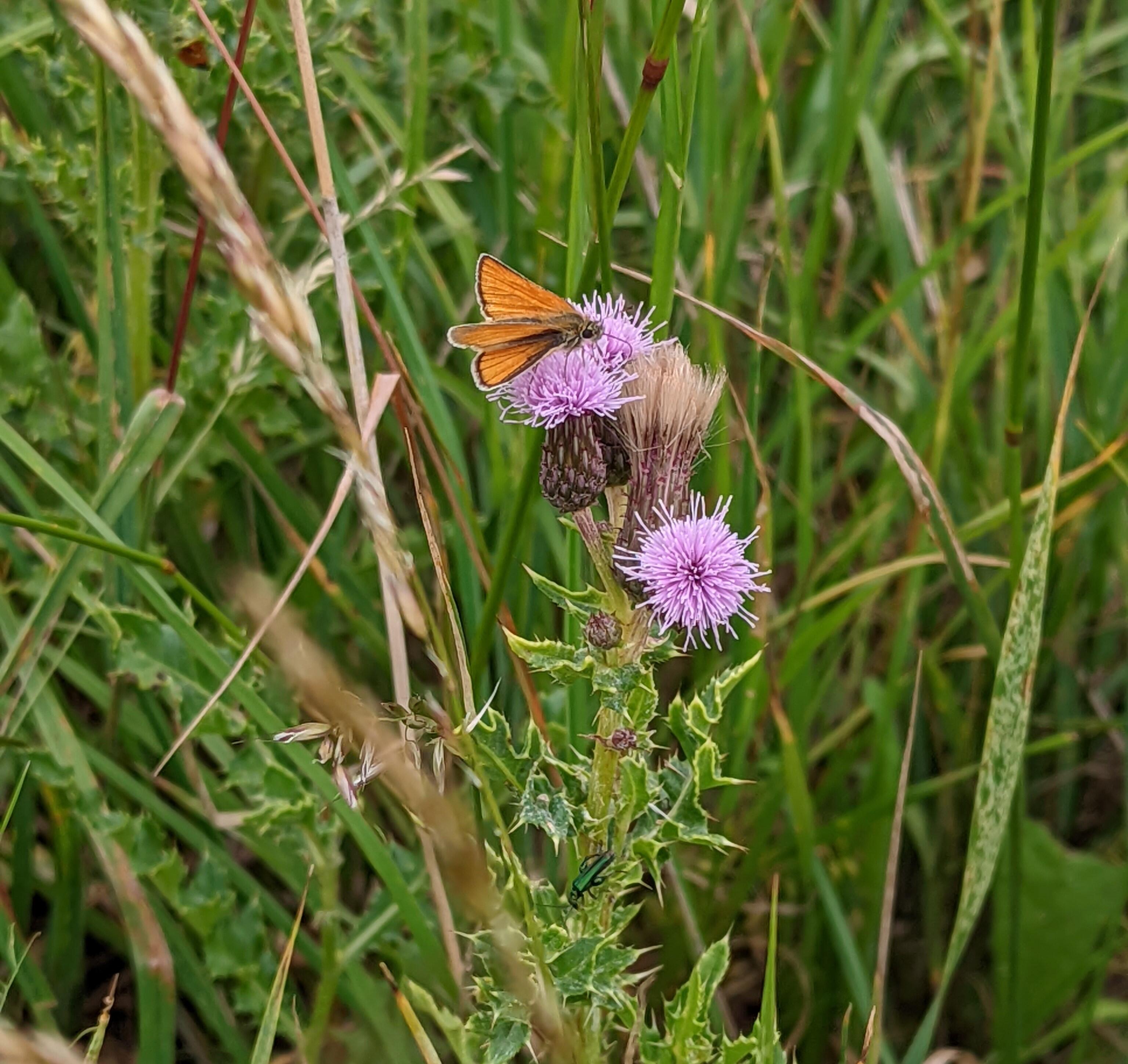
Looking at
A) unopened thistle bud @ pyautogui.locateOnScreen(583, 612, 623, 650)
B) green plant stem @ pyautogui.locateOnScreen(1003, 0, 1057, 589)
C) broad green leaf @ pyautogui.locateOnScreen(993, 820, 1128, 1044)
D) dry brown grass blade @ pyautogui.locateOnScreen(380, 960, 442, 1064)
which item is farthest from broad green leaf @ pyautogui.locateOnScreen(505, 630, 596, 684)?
broad green leaf @ pyautogui.locateOnScreen(993, 820, 1128, 1044)

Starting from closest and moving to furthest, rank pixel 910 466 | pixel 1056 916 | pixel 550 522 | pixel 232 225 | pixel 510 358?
1. pixel 232 225
2. pixel 510 358
3. pixel 910 466
4. pixel 550 522
5. pixel 1056 916

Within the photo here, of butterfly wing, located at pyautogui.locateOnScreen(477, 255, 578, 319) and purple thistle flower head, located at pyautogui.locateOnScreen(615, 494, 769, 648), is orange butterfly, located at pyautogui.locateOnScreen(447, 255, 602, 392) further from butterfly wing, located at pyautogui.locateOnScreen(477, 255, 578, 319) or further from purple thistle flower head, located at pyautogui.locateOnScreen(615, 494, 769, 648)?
purple thistle flower head, located at pyautogui.locateOnScreen(615, 494, 769, 648)

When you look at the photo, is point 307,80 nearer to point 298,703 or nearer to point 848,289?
point 298,703

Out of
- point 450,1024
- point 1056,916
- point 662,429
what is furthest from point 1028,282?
point 1056,916

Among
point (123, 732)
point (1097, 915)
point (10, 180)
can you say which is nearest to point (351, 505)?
point (123, 732)

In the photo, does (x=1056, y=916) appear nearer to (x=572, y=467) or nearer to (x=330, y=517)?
(x=572, y=467)

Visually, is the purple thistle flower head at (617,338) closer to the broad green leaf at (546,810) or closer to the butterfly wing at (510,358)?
the butterfly wing at (510,358)
